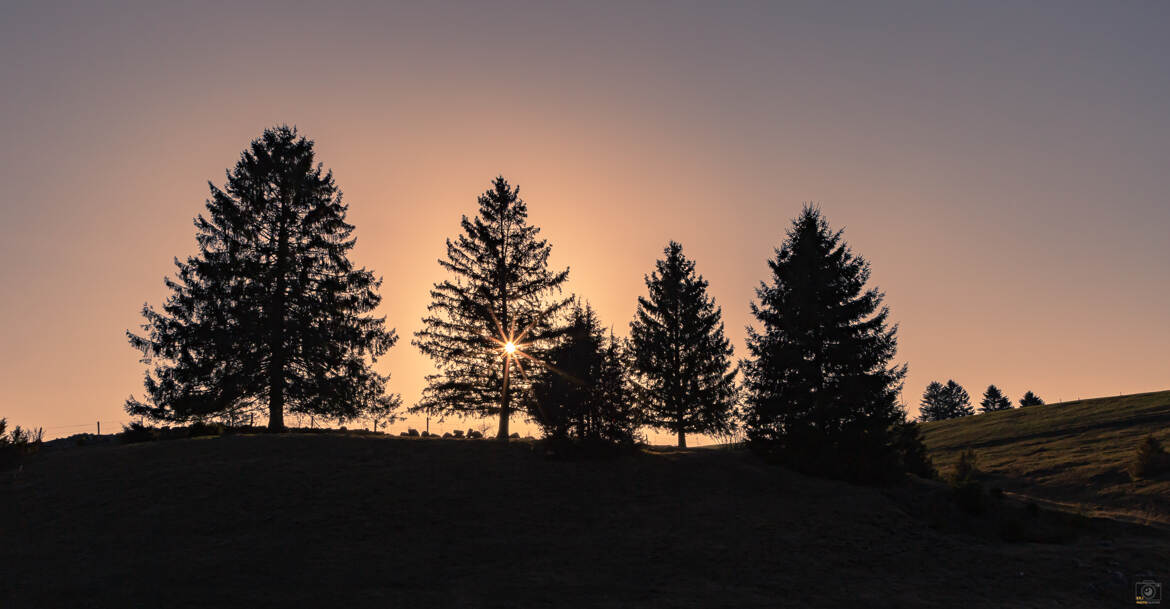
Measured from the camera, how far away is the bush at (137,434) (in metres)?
30.3

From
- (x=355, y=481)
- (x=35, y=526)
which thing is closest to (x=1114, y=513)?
(x=355, y=481)

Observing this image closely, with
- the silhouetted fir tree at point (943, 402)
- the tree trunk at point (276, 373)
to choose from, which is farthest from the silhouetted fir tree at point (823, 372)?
the silhouetted fir tree at point (943, 402)

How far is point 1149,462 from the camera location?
32.7 metres

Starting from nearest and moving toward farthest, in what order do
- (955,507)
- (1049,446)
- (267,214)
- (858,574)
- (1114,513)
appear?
(858,574) < (955,507) < (1114,513) < (267,214) < (1049,446)

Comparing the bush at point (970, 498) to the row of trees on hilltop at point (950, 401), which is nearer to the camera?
the bush at point (970, 498)

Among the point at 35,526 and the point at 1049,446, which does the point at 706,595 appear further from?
the point at 1049,446

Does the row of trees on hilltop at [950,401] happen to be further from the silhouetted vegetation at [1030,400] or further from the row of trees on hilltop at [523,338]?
the row of trees on hilltop at [523,338]

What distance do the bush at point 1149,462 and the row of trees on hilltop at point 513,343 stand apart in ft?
37.9

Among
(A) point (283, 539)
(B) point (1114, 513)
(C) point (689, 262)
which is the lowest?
(B) point (1114, 513)

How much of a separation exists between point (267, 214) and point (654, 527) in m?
26.6

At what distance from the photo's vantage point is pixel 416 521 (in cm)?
1809
